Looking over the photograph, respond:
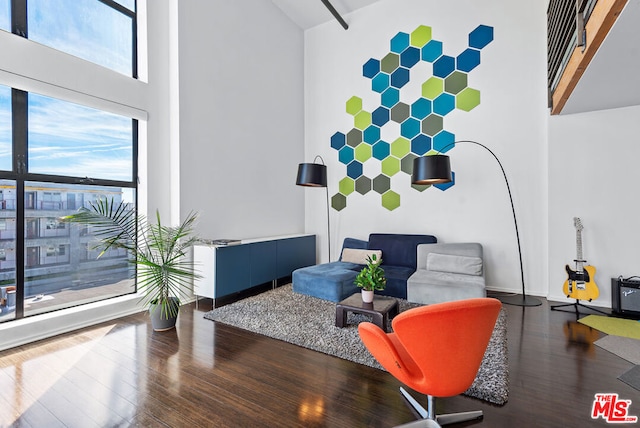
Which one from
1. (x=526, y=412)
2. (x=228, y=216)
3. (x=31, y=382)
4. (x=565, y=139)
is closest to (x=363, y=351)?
(x=526, y=412)

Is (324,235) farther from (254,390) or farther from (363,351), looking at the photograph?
(254,390)

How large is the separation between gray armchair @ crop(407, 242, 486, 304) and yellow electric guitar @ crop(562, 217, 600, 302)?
0.86 m

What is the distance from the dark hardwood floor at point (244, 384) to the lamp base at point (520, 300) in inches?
31.8

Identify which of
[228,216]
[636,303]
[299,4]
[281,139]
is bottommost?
[636,303]

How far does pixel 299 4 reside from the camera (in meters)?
5.12

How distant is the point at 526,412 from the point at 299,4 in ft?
19.3

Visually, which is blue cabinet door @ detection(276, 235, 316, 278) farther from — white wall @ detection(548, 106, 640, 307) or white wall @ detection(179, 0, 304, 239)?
white wall @ detection(548, 106, 640, 307)

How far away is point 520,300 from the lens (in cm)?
369

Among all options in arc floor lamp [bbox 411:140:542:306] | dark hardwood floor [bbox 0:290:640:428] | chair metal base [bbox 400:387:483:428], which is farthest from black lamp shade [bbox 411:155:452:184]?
chair metal base [bbox 400:387:483:428]

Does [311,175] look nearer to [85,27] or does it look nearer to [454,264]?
[454,264]

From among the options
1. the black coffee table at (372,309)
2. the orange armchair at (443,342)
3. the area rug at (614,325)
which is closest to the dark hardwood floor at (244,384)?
the area rug at (614,325)

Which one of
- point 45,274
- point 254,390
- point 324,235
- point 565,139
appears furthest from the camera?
point 324,235

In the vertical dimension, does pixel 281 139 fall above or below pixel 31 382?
above

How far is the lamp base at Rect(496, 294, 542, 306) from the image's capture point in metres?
3.56
